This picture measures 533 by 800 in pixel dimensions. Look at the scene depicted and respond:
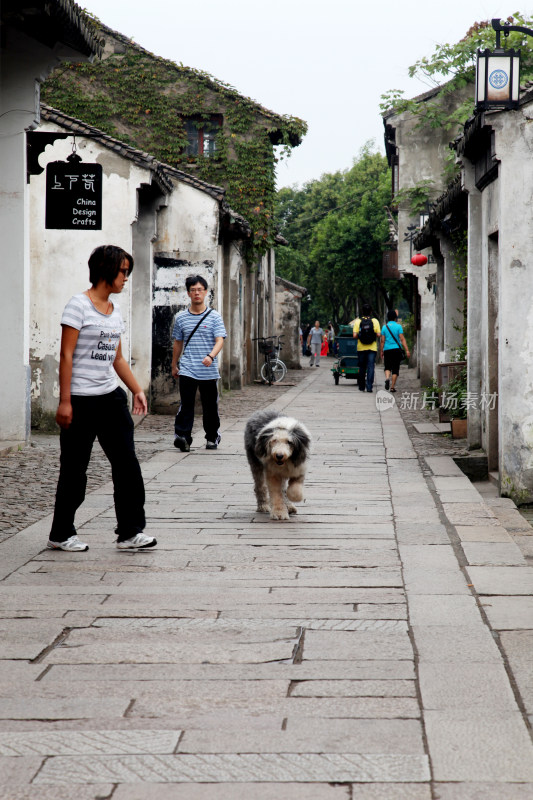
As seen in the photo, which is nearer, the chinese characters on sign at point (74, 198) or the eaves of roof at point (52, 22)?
the eaves of roof at point (52, 22)

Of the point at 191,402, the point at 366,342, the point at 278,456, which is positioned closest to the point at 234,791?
the point at 278,456

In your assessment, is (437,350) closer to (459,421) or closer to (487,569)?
(459,421)

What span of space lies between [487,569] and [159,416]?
11296mm

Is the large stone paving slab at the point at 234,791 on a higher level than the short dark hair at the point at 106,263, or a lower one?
lower

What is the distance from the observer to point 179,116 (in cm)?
2223

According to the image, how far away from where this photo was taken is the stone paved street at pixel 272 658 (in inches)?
119

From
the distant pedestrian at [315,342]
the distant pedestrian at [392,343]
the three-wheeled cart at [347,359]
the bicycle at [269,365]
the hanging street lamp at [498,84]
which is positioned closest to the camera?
the hanging street lamp at [498,84]

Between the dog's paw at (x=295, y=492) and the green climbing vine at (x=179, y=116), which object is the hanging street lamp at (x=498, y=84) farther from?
the green climbing vine at (x=179, y=116)

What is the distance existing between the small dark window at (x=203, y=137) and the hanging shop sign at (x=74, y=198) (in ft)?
36.3

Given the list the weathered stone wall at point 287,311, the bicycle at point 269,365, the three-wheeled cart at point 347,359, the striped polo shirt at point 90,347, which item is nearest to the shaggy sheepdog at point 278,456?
the striped polo shirt at point 90,347

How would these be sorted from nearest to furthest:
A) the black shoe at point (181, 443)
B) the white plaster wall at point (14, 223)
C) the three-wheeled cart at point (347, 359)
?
the black shoe at point (181, 443) < the white plaster wall at point (14, 223) < the three-wheeled cart at point (347, 359)

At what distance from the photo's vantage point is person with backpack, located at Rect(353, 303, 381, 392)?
2178 centimetres

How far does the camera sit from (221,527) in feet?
23.2

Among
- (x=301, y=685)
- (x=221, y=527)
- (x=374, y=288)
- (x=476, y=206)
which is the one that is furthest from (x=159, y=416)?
(x=374, y=288)
